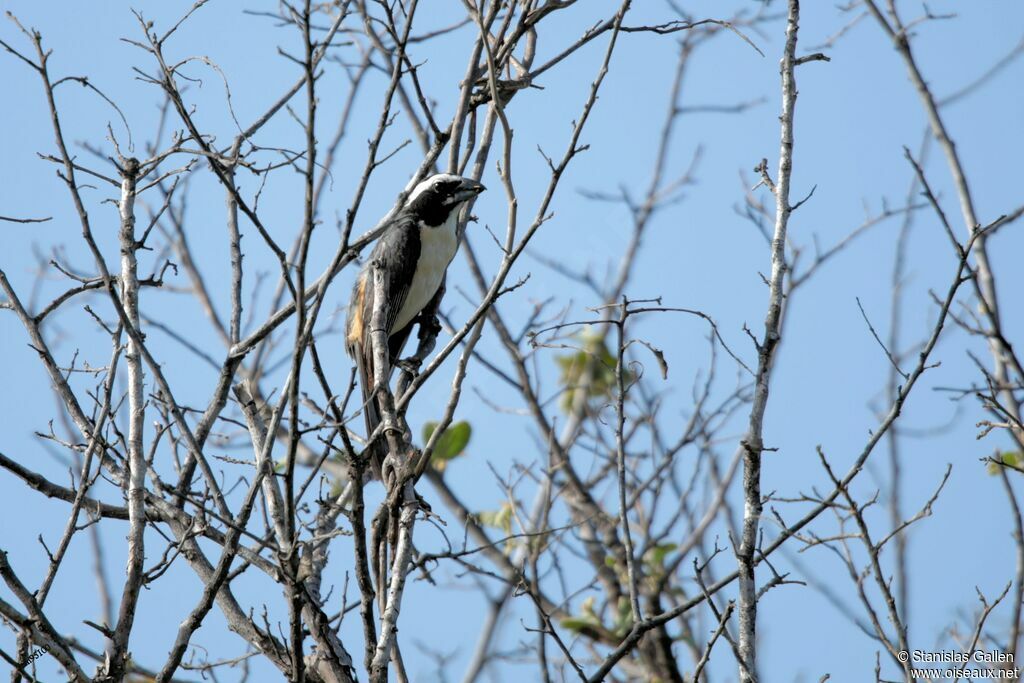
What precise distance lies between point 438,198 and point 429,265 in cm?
35

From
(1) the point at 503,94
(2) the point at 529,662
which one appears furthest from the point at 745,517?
(2) the point at 529,662

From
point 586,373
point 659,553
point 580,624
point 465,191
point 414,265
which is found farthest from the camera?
point 586,373

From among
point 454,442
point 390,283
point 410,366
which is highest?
point 390,283

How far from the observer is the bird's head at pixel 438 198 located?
547 cm

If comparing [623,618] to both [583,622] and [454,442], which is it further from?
[454,442]

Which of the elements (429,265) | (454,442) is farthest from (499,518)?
(429,265)

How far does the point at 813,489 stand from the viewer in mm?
4629

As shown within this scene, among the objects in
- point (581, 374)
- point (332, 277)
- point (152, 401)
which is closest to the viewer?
point (332, 277)

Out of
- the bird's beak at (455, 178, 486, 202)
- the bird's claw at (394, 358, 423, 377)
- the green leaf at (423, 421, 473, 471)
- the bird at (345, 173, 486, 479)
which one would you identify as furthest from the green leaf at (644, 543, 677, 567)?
the bird's beak at (455, 178, 486, 202)

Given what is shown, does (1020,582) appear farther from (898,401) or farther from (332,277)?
(332,277)

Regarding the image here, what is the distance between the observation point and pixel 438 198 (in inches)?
229

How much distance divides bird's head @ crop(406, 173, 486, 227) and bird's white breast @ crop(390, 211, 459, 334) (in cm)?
4

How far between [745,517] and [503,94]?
2.04 metres

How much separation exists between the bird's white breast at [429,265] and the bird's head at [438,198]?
4 centimetres
